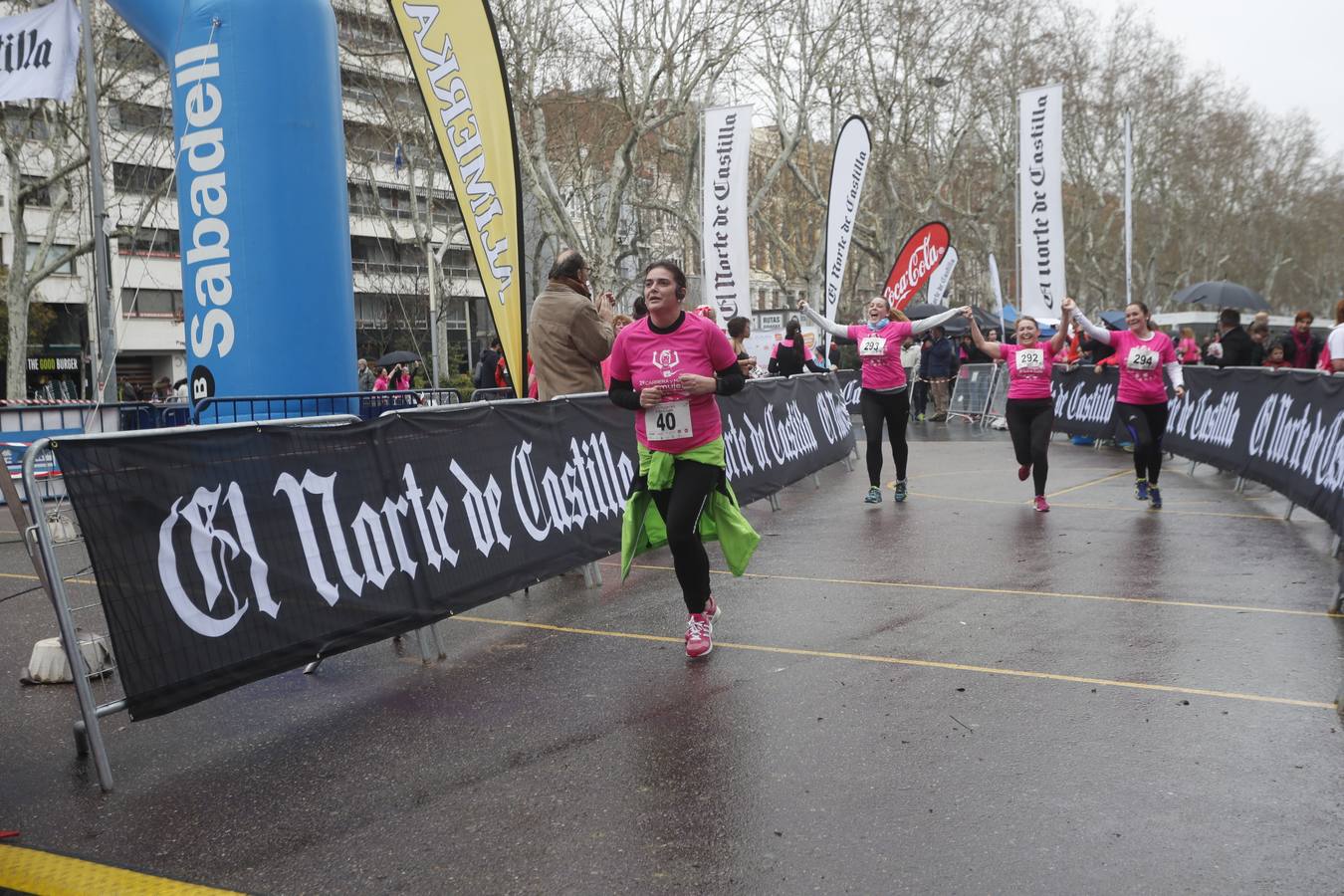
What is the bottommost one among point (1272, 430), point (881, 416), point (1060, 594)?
Result: point (1060, 594)

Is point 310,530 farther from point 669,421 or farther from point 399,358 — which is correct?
point 399,358

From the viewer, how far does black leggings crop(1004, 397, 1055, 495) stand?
11297 millimetres

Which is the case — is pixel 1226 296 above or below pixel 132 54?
below

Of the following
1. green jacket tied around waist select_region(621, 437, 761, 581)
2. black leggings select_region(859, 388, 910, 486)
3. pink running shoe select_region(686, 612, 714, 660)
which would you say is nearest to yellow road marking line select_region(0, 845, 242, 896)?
pink running shoe select_region(686, 612, 714, 660)

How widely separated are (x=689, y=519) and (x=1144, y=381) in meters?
6.67

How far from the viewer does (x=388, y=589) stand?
5.72 meters

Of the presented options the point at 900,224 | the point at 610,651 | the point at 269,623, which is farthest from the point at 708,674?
the point at 900,224

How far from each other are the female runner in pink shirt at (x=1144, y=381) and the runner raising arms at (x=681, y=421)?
19.3 ft

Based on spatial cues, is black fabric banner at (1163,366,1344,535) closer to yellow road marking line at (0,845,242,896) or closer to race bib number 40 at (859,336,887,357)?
race bib number 40 at (859,336,887,357)

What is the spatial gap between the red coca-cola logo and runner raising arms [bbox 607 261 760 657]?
14.9m

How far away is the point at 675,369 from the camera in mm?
6020

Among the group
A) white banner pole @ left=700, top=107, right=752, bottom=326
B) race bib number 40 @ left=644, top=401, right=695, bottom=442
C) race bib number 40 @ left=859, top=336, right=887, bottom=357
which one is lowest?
race bib number 40 @ left=644, top=401, right=695, bottom=442

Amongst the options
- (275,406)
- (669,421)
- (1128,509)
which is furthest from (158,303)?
(669,421)

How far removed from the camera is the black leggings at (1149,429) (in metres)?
11.2
